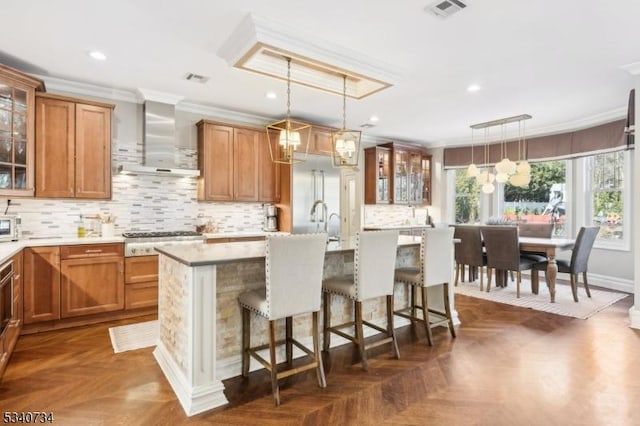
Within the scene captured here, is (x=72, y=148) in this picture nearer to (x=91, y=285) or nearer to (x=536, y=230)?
(x=91, y=285)

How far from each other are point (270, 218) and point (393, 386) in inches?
136

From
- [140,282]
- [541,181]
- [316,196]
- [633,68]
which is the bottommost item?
[140,282]

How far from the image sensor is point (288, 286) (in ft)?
7.60

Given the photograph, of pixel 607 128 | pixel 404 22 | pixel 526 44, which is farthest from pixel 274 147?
pixel 607 128

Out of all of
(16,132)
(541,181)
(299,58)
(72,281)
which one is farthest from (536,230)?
(16,132)

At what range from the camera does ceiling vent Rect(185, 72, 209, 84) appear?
Answer: 3.82 m

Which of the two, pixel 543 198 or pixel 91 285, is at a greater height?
pixel 543 198

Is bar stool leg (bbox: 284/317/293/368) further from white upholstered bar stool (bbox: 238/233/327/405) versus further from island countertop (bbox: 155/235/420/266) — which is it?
island countertop (bbox: 155/235/420/266)

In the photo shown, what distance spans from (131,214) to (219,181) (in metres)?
1.16

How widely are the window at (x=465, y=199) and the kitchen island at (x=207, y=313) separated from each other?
184 inches

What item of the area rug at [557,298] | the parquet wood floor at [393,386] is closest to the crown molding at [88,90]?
the parquet wood floor at [393,386]

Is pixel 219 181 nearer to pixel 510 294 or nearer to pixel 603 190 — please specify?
pixel 510 294

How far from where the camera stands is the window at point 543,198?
20.6 feet

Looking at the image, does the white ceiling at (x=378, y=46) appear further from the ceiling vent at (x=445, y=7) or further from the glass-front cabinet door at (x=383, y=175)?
the glass-front cabinet door at (x=383, y=175)
